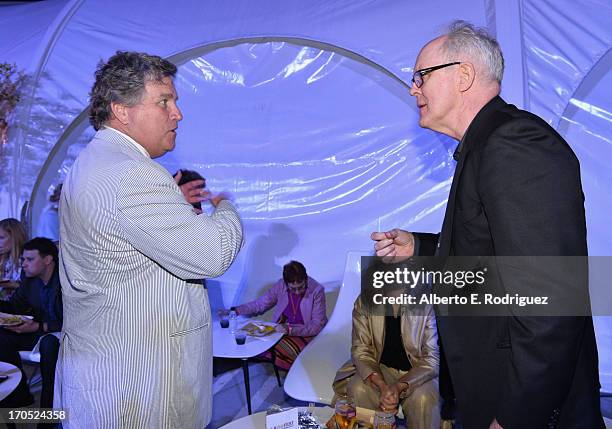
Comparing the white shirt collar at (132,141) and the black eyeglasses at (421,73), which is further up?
the black eyeglasses at (421,73)

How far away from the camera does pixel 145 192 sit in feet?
4.53

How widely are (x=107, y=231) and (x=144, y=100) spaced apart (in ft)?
1.21

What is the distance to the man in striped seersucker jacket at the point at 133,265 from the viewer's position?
1.38m

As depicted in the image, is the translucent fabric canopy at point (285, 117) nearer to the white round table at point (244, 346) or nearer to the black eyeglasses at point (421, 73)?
the white round table at point (244, 346)

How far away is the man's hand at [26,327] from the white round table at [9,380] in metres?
0.81

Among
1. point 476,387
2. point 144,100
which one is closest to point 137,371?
point 144,100

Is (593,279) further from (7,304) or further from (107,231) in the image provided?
(7,304)

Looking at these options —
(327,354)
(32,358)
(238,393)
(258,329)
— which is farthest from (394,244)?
(32,358)

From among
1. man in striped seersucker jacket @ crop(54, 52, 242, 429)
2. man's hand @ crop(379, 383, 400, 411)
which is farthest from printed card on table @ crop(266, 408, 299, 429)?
man's hand @ crop(379, 383, 400, 411)

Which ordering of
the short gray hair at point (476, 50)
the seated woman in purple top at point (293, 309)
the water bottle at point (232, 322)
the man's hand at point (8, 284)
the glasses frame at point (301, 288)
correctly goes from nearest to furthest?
the short gray hair at point (476, 50), the water bottle at point (232, 322), the seated woman in purple top at point (293, 309), the glasses frame at point (301, 288), the man's hand at point (8, 284)

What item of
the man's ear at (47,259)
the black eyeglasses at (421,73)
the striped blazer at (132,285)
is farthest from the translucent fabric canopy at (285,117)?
the striped blazer at (132,285)

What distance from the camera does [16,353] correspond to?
350 centimetres

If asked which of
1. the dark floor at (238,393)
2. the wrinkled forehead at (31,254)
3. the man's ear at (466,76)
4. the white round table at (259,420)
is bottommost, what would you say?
the dark floor at (238,393)

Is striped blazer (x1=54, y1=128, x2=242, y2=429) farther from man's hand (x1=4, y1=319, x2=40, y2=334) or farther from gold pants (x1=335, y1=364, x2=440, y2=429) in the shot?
man's hand (x1=4, y1=319, x2=40, y2=334)
